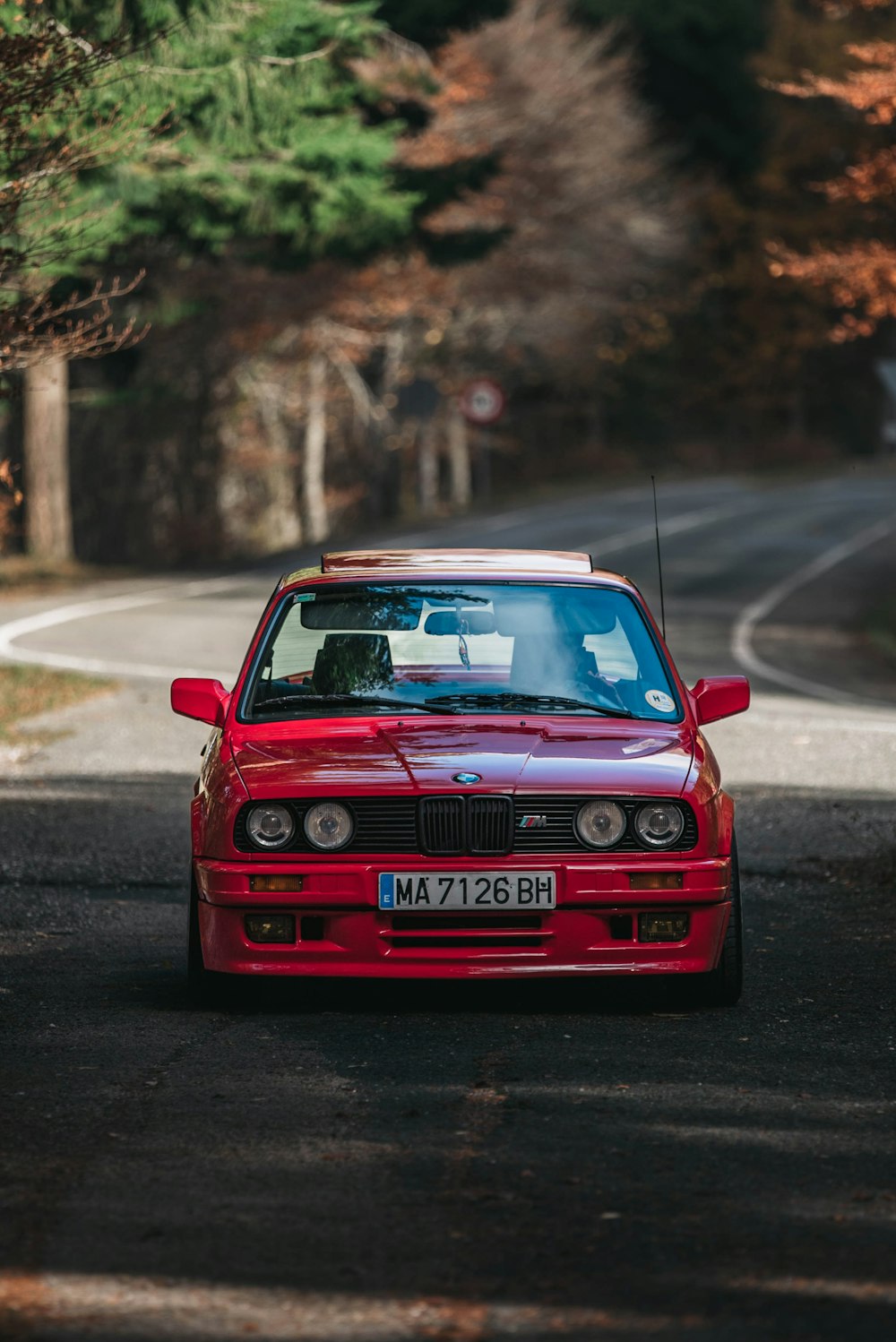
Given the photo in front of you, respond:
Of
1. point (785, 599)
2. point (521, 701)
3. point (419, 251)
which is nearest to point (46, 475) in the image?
point (419, 251)

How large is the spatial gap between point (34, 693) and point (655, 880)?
12.8 m

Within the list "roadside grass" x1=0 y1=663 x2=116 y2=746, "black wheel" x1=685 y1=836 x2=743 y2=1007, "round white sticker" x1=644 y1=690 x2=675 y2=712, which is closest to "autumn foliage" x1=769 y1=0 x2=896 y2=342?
"roadside grass" x1=0 y1=663 x2=116 y2=746

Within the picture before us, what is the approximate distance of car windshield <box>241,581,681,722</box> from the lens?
7.73 metres

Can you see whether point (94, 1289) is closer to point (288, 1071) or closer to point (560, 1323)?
point (560, 1323)

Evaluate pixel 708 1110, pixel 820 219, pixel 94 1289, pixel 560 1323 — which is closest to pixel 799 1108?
pixel 708 1110

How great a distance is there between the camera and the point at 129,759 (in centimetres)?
1534

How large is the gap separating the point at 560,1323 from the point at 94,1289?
0.96m

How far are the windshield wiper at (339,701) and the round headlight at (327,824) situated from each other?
69cm

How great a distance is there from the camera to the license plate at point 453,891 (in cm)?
688

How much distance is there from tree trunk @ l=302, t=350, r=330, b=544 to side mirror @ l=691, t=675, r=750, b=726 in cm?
4328

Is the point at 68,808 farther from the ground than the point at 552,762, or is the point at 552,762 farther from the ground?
the point at 552,762

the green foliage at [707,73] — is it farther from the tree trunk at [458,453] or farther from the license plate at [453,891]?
the license plate at [453,891]

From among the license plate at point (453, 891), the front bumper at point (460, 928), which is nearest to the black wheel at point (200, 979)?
the front bumper at point (460, 928)

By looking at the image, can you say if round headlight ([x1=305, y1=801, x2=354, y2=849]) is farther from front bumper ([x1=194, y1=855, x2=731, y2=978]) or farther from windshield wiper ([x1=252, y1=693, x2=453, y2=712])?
windshield wiper ([x1=252, y1=693, x2=453, y2=712])
